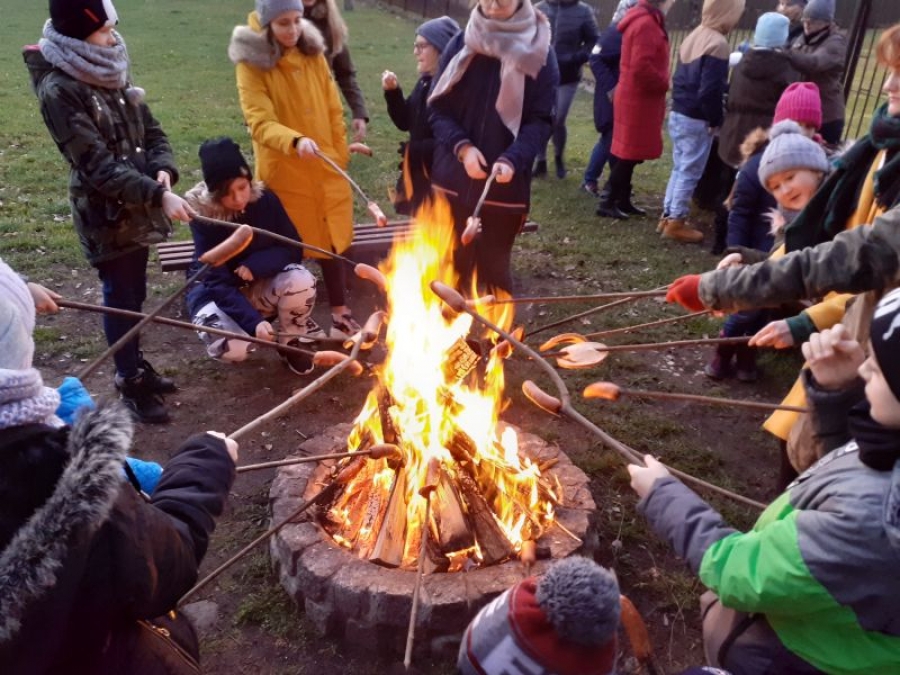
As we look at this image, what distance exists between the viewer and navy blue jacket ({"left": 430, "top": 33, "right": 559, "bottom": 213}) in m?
4.62

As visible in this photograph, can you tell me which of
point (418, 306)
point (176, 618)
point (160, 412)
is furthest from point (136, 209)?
point (176, 618)

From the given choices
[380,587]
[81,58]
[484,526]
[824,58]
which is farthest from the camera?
[824,58]

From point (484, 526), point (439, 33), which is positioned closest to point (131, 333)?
point (484, 526)

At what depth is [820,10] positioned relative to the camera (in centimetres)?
673

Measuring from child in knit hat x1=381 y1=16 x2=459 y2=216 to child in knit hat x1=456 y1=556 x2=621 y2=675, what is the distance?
13.1 ft

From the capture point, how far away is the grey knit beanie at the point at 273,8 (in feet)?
14.8

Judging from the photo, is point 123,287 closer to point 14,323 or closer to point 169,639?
point 169,639

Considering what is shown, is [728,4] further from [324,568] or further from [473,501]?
[324,568]

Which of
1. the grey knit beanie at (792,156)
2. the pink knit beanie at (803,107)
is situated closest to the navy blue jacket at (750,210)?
the pink knit beanie at (803,107)

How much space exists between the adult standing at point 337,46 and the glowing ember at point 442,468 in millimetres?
2319

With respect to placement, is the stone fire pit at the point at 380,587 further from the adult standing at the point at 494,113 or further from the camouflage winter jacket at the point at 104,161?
the adult standing at the point at 494,113

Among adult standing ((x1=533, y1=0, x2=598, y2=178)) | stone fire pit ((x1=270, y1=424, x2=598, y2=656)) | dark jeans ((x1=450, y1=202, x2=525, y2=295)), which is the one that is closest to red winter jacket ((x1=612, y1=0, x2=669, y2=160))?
adult standing ((x1=533, y1=0, x2=598, y2=178))

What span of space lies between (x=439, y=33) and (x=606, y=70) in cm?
361

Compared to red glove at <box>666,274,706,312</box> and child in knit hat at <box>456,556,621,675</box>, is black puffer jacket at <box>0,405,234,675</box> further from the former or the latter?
red glove at <box>666,274,706,312</box>
